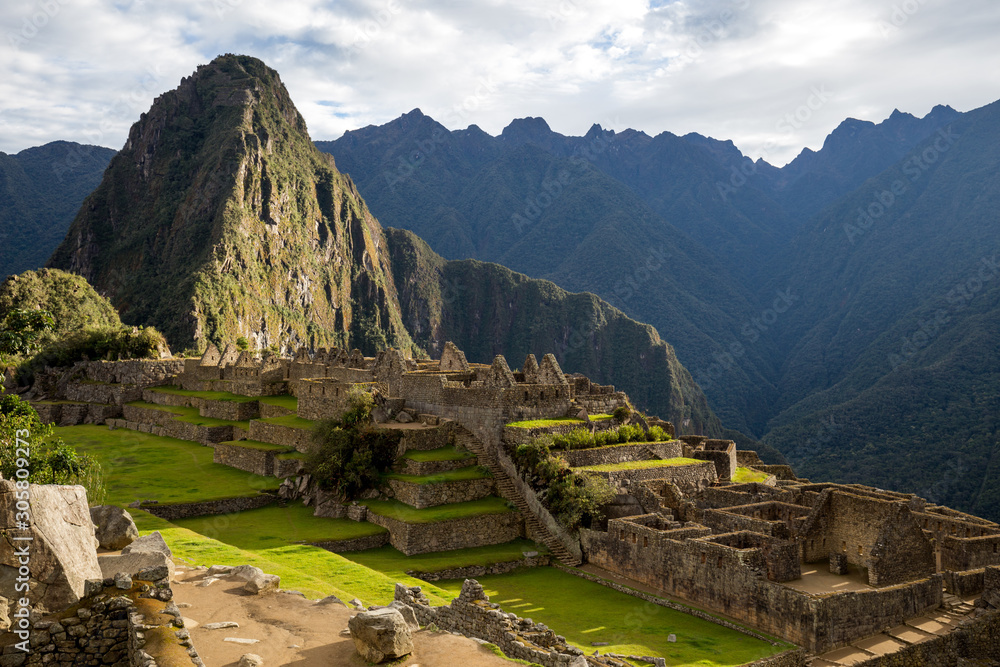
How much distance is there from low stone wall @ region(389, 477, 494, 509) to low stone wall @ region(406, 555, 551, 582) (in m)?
3.33

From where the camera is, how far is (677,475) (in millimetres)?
26422

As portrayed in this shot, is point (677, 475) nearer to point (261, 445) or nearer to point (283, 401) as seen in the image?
point (261, 445)

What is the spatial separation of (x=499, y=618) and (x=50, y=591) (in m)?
6.90

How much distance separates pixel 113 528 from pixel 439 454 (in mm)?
14265

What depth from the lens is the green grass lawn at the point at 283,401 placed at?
3646cm

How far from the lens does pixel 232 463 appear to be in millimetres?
30500

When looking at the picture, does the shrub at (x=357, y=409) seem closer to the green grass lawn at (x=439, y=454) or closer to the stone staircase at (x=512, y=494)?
the green grass lawn at (x=439, y=454)

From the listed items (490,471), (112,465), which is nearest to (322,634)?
(490,471)

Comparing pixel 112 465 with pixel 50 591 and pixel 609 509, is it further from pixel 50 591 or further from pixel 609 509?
pixel 50 591

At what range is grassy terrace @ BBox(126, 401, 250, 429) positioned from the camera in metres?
37.3

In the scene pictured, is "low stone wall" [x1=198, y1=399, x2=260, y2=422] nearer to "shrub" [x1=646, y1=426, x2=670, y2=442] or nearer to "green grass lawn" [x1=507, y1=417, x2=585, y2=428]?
"green grass lawn" [x1=507, y1=417, x2=585, y2=428]

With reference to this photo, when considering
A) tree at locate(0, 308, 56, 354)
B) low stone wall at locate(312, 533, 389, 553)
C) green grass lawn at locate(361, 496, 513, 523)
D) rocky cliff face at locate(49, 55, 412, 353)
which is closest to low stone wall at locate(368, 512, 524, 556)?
green grass lawn at locate(361, 496, 513, 523)

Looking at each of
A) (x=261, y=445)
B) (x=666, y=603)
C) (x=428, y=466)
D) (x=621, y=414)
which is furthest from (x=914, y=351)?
(x=666, y=603)

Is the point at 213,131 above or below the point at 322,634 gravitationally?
above
